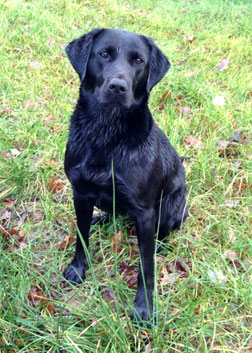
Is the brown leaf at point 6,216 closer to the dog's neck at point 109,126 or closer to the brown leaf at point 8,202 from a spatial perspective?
the brown leaf at point 8,202

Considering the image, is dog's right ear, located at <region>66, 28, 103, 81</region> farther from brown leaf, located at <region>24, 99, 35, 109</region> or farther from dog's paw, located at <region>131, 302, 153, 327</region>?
brown leaf, located at <region>24, 99, 35, 109</region>

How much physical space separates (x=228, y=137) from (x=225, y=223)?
1.06 m

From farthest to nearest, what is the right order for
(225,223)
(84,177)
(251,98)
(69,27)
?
(69,27)
(251,98)
(225,223)
(84,177)

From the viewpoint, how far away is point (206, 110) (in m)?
3.48

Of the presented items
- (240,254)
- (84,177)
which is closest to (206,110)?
(240,254)

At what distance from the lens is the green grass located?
1.76 metres

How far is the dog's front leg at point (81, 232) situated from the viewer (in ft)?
7.08

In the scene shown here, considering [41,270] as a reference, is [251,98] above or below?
above

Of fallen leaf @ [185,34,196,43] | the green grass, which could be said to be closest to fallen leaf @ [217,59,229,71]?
the green grass

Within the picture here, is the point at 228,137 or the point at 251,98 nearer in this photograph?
the point at 228,137

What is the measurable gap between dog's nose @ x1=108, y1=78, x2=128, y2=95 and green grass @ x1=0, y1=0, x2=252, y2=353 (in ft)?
2.78

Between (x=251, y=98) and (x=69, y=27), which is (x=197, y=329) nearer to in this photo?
(x=251, y=98)

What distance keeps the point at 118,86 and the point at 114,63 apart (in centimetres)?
19

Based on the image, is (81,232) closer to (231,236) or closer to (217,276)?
(217,276)
